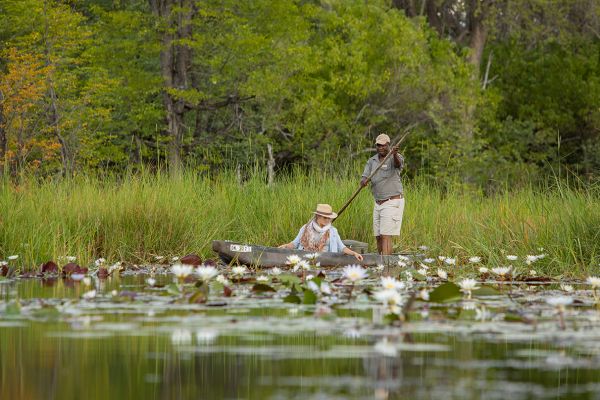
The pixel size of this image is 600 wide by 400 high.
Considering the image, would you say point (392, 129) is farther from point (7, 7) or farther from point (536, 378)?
point (536, 378)

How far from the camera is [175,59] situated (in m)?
32.2

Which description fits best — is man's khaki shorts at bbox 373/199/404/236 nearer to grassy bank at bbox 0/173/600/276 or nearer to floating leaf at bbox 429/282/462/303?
grassy bank at bbox 0/173/600/276

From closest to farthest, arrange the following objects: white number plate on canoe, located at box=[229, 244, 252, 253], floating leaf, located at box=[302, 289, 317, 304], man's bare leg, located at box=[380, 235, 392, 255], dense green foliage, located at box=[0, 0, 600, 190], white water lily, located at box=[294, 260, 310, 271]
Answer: floating leaf, located at box=[302, 289, 317, 304] → white water lily, located at box=[294, 260, 310, 271] → white number plate on canoe, located at box=[229, 244, 252, 253] → man's bare leg, located at box=[380, 235, 392, 255] → dense green foliage, located at box=[0, 0, 600, 190]

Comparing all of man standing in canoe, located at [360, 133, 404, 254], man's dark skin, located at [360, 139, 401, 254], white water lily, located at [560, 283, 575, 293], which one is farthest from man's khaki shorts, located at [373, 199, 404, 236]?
white water lily, located at [560, 283, 575, 293]

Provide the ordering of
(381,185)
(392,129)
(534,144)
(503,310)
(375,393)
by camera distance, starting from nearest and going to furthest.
→ (375,393), (503,310), (381,185), (392,129), (534,144)

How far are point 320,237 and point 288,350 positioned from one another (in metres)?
9.29

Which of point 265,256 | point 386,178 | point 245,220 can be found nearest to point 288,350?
point 265,256

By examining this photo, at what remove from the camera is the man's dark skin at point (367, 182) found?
53.3 feet

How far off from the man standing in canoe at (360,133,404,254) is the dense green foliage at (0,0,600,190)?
632 cm

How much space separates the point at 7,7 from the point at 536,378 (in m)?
26.9

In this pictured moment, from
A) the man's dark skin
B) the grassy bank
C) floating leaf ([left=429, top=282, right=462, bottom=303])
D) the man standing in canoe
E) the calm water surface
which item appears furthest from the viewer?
the man standing in canoe

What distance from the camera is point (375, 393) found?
5180mm

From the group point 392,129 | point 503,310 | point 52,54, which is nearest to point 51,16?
point 52,54

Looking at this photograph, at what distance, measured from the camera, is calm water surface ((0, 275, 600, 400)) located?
5387 millimetres
